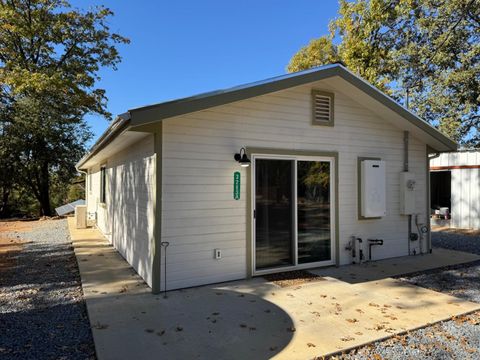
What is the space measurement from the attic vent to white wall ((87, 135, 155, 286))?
3082mm

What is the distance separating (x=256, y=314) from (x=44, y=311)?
2.74m

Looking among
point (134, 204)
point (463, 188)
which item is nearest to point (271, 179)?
point (134, 204)

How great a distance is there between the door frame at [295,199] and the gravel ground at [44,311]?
8.68 feet

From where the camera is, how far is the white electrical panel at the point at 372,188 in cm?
680

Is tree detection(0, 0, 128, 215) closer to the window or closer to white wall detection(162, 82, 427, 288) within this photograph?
the window

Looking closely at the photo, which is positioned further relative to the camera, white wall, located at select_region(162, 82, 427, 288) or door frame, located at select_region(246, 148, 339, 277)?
door frame, located at select_region(246, 148, 339, 277)

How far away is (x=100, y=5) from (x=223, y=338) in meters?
20.3

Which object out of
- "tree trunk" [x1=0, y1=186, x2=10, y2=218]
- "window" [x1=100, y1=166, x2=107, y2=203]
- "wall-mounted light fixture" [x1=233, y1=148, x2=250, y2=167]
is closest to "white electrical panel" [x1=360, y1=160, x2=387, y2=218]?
"wall-mounted light fixture" [x1=233, y1=148, x2=250, y2=167]

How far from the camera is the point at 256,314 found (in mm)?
4211

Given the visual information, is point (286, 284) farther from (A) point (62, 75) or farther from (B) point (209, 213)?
(A) point (62, 75)

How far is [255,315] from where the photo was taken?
4.18m

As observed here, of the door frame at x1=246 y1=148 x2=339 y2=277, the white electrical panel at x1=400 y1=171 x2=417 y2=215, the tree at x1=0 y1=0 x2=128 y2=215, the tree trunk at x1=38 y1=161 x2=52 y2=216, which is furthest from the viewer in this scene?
the tree trunk at x1=38 y1=161 x2=52 y2=216

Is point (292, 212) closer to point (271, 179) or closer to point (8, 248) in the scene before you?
point (271, 179)

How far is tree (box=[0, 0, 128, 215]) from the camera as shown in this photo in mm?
16984
